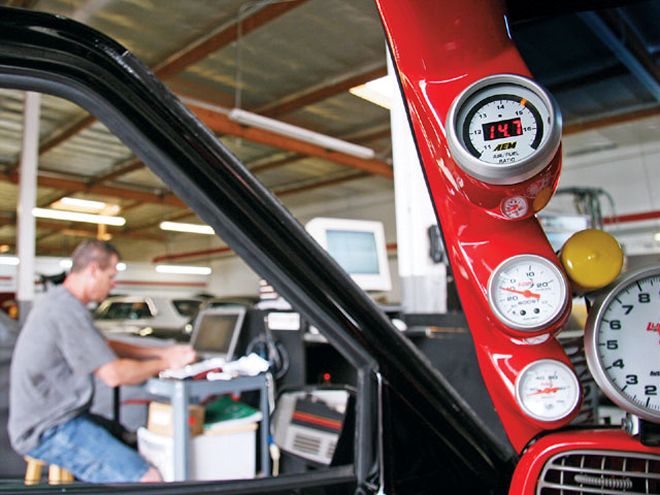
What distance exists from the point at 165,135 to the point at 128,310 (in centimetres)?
911

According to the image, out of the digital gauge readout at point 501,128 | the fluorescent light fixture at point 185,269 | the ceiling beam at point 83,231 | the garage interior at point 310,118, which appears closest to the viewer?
the digital gauge readout at point 501,128

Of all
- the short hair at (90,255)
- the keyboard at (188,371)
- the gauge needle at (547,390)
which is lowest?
the keyboard at (188,371)

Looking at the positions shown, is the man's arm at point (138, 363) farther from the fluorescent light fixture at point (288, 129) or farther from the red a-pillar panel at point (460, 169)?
the fluorescent light fixture at point (288, 129)

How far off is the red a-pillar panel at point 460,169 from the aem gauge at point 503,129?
0.13 feet

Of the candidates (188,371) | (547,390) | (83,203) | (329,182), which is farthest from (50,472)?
(329,182)

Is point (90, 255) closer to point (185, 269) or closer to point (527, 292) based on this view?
point (527, 292)

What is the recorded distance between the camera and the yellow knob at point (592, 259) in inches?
32.9

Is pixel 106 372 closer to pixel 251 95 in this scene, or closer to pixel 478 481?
pixel 478 481

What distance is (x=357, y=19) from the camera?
1.09 m

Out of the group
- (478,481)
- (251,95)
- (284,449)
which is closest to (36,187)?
(251,95)

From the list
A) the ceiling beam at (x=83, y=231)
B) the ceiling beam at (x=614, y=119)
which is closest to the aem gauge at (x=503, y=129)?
the ceiling beam at (x=614, y=119)

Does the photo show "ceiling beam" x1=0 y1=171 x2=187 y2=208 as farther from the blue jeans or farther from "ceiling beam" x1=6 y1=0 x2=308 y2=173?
the blue jeans

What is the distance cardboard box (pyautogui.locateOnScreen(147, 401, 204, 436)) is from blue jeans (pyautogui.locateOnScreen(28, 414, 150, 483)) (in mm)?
571

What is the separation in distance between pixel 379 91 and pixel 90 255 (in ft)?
6.02
